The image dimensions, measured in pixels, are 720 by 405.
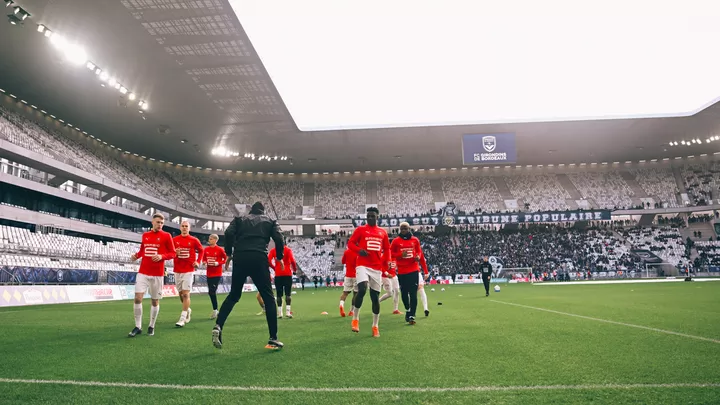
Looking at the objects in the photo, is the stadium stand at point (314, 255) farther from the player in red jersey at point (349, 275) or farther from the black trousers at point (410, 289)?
the black trousers at point (410, 289)

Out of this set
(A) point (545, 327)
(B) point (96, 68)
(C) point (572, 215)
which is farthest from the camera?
(C) point (572, 215)

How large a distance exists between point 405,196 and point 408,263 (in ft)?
175

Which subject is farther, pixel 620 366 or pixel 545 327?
pixel 545 327

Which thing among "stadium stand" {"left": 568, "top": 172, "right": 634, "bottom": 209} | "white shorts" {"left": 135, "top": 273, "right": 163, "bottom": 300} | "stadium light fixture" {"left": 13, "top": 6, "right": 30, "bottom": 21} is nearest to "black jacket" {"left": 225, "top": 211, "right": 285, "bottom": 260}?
"white shorts" {"left": 135, "top": 273, "right": 163, "bottom": 300}

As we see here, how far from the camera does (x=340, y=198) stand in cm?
6462

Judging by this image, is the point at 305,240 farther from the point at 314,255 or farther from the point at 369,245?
the point at 369,245

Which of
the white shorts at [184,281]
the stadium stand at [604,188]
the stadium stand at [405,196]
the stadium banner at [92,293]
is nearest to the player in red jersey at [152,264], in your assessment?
the white shorts at [184,281]

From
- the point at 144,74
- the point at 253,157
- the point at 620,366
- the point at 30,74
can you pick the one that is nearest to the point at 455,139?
the point at 253,157

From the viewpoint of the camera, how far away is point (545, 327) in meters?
8.97

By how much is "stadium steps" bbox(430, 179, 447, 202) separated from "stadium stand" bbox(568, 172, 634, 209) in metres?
17.6

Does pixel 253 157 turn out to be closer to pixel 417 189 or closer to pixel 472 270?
pixel 417 189

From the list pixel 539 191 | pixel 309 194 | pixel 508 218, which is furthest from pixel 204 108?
pixel 539 191

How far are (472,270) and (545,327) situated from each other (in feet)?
146

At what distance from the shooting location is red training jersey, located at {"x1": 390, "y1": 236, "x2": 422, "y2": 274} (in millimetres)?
10398
